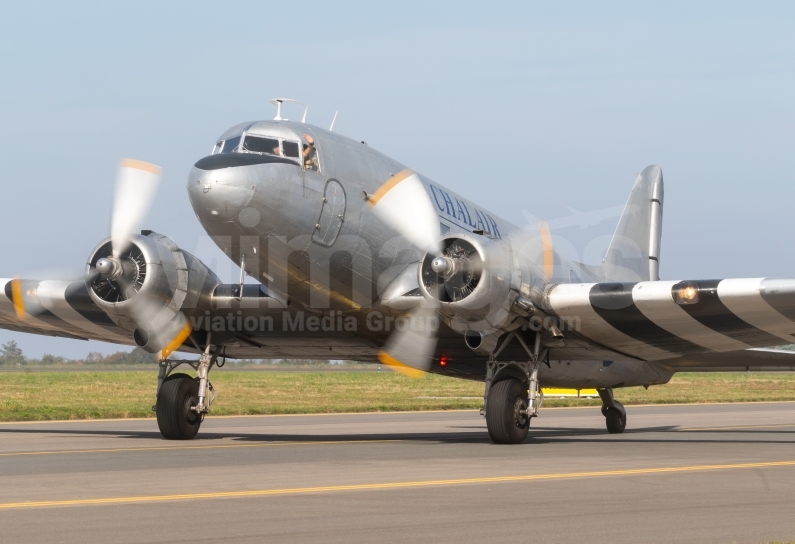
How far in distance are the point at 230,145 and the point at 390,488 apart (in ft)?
26.2

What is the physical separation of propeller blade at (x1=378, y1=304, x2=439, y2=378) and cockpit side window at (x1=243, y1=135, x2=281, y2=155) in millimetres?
3785

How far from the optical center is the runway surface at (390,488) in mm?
8086

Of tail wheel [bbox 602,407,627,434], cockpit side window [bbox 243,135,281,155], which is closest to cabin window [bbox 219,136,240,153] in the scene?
cockpit side window [bbox 243,135,281,155]

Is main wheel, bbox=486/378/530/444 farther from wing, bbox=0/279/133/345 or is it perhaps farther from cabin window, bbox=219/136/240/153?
wing, bbox=0/279/133/345

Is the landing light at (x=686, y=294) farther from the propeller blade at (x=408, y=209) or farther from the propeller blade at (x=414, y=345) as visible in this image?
the propeller blade at (x=408, y=209)

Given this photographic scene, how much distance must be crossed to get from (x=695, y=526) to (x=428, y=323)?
1041cm

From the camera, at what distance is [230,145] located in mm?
17031

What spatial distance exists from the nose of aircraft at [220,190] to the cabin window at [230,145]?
3.23ft

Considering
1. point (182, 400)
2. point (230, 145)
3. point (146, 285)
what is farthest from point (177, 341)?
point (230, 145)

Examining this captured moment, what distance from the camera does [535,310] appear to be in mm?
17906

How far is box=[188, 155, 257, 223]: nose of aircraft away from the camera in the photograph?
621 inches

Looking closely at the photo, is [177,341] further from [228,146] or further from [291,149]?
[291,149]

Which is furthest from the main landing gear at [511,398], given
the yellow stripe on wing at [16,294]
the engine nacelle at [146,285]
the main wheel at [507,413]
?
the yellow stripe on wing at [16,294]

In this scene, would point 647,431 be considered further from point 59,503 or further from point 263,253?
point 59,503
